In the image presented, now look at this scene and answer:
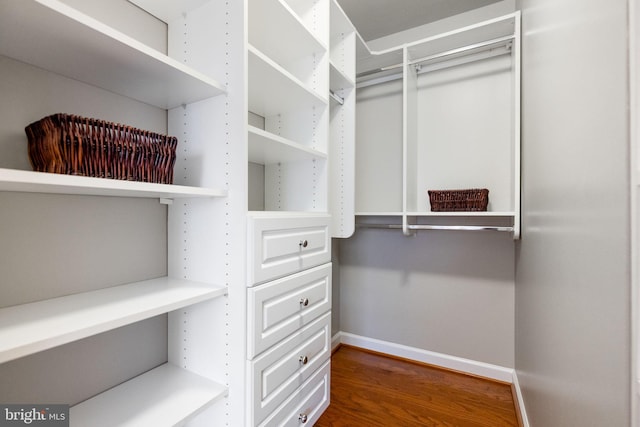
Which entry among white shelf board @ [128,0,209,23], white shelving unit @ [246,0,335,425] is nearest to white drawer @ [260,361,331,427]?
white shelving unit @ [246,0,335,425]

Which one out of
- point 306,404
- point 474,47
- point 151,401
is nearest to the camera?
point 151,401

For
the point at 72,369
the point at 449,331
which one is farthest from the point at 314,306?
the point at 449,331

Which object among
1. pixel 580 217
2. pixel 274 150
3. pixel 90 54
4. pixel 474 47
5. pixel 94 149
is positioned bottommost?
pixel 580 217

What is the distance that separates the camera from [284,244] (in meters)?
1.10

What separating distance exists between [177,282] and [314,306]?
595 millimetres

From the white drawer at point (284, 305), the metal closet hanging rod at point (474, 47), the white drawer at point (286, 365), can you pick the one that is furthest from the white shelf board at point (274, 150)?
the metal closet hanging rod at point (474, 47)

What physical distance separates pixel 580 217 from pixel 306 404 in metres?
1.24

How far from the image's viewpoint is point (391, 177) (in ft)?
7.45

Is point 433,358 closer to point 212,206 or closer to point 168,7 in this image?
point 212,206

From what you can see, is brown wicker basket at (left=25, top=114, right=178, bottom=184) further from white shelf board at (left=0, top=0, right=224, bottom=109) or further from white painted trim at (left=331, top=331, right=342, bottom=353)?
white painted trim at (left=331, top=331, right=342, bottom=353)

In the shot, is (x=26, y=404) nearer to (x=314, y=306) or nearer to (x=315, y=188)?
(x=314, y=306)

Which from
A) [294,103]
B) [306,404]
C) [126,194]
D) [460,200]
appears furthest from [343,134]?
[306,404]

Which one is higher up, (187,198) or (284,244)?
(187,198)

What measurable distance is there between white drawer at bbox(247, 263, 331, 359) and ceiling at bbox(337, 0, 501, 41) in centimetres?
180
